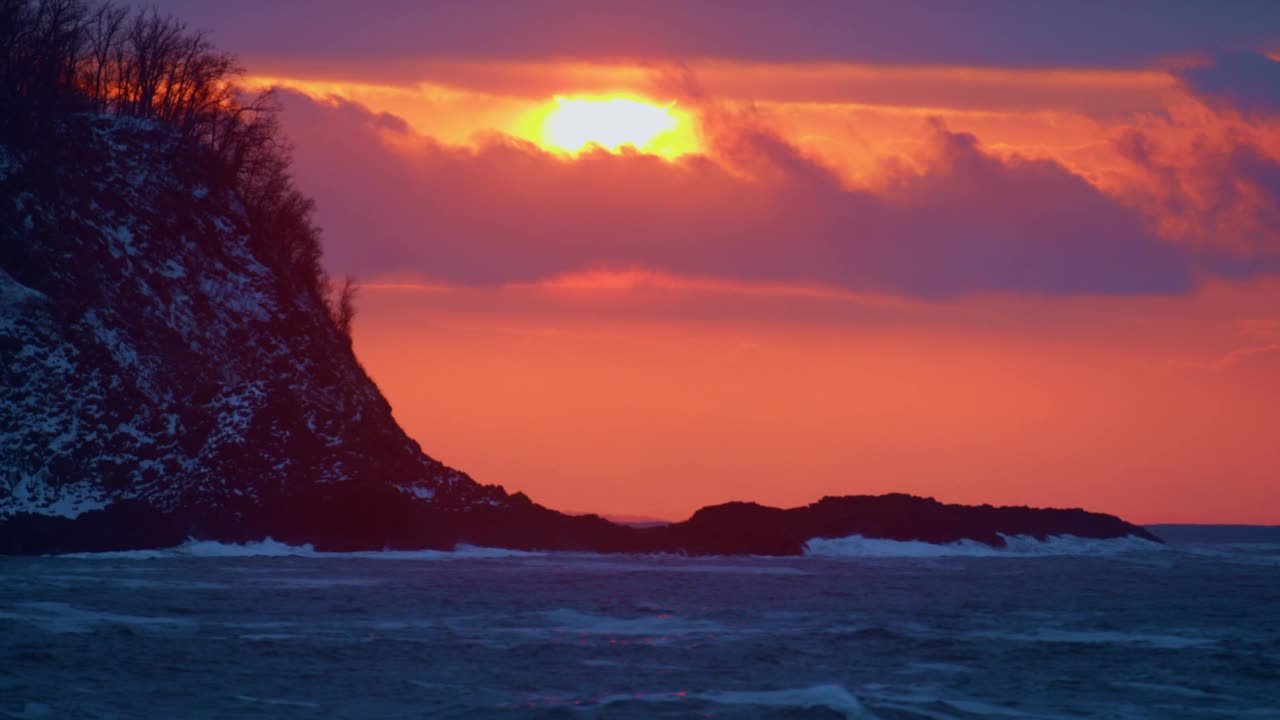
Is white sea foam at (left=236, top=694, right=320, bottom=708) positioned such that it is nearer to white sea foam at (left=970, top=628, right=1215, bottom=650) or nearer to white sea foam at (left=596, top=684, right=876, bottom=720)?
white sea foam at (left=596, top=684, right=876, bottom=720)

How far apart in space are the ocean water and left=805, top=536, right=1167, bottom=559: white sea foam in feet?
152

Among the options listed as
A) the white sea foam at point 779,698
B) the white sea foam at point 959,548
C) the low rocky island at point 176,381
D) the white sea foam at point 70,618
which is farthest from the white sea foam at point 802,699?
the white sea foam at point 959,548

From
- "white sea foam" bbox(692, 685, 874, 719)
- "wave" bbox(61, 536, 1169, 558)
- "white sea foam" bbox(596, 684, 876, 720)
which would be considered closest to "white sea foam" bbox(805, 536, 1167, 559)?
"wave" bbox(61, 536, 1169, 558)

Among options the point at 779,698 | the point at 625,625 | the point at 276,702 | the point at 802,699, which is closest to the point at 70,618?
the point at 276,702

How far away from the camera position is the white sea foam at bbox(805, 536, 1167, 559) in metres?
116

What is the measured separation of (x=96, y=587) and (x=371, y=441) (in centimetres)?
3497

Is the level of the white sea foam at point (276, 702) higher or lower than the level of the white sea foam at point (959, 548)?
lower

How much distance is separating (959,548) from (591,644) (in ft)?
292

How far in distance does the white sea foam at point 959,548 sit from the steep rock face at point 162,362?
3625 centimetres

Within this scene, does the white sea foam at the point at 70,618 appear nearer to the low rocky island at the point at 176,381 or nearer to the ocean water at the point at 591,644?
the ocean water at the point at 591,644

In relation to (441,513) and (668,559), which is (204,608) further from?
(668,559)

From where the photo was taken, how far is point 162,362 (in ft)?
264

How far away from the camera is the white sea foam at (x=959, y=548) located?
382 feet

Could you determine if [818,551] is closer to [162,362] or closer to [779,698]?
[162,362]
